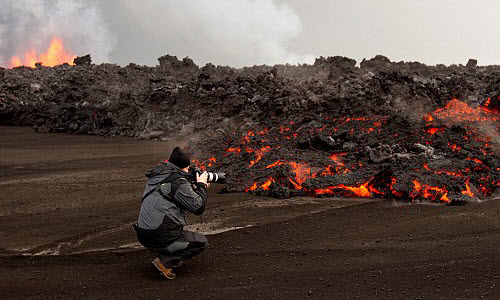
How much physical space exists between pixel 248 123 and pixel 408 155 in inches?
286

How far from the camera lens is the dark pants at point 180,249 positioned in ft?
16.5

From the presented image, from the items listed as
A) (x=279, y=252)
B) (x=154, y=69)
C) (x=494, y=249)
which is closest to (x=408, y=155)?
(x=494, y=249)

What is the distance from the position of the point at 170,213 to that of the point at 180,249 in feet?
1.48

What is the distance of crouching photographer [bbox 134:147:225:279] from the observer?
16.2ft

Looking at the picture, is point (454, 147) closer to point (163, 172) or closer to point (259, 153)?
point (259, 153)

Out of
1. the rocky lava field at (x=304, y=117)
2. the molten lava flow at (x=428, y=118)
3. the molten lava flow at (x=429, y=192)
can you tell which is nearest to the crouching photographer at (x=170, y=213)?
the rocky lava field at (x=304, y=117)

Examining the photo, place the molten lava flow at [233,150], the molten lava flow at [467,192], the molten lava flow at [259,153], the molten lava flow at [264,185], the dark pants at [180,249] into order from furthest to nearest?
the molten lava flow at [233,150], the molten lava flow at [259,153], the molten lava flow at [264,185], the molten lava flow at [467,192], the dark pants at [180,249]

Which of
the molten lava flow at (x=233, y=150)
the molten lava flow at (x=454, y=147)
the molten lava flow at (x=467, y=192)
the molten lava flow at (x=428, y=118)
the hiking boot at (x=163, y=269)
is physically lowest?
the hiking boot at (x=163, y=269)

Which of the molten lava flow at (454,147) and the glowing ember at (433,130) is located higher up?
the glowing ember at (433,130)

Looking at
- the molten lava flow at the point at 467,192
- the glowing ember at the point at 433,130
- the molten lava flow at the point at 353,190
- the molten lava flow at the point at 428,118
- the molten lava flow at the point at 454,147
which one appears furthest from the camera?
the molten lava flow at the point at 428,118

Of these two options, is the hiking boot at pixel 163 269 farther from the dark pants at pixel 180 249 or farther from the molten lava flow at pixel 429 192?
the molten lava flow at pixel 429 192

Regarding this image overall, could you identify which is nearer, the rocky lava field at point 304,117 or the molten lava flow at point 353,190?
the molten lava flow at point 353,190

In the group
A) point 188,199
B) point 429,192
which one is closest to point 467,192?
point 429,192

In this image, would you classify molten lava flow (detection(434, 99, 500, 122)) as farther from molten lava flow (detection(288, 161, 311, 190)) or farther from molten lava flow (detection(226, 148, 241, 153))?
molten lava flow (detection(226, 148, 241, 153))
